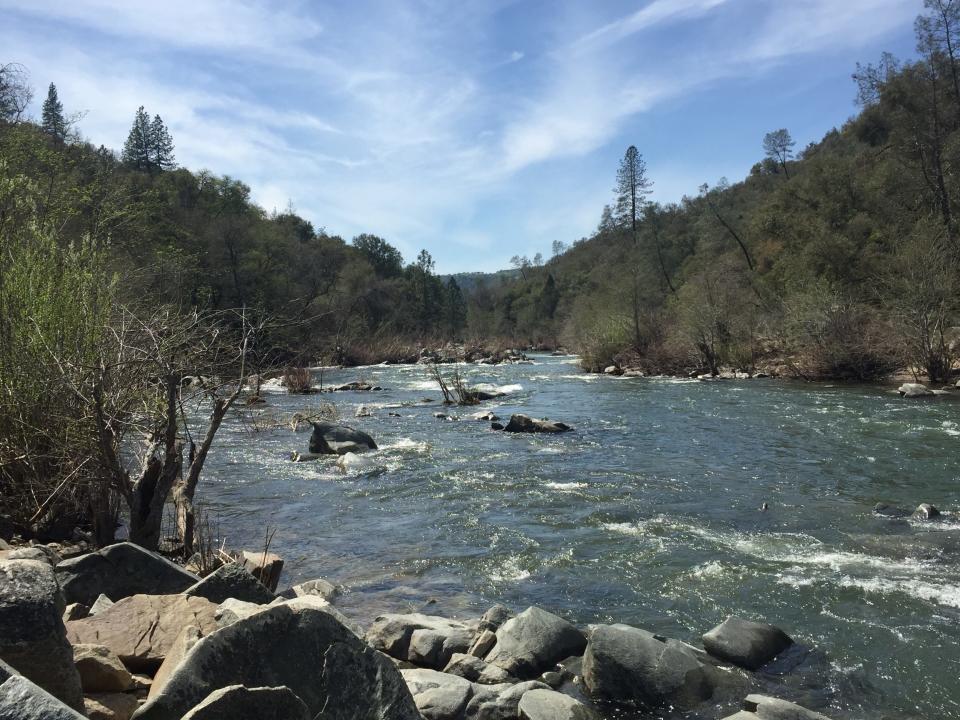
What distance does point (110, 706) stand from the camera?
3.27 metres

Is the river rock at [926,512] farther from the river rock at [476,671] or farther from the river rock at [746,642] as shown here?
the river rock at [476,671]

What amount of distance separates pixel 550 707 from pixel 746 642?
192cm

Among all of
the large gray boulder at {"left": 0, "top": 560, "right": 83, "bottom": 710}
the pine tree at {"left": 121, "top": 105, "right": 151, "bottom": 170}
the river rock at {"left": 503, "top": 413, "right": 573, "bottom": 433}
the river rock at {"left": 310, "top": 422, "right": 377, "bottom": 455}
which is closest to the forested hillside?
the river rock at {"left": 503, "top": 413, "right": 573, "bottom": 433}

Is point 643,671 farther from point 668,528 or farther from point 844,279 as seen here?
point 844,279

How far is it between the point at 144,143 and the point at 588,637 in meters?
89.0

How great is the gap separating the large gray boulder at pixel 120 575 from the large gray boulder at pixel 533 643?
2.56 meters

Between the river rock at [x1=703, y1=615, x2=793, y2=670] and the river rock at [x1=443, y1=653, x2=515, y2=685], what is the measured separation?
5.66ft

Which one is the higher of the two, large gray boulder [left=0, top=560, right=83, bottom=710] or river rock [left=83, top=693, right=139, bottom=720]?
large gray boulder [left=0, top=560, right=83, bottom=710]

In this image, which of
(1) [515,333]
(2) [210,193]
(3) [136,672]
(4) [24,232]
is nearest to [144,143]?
(2) [210,193]

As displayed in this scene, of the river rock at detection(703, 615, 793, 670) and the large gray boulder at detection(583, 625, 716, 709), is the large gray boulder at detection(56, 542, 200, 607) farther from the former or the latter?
the river rock at detection(703, 615, 793, 670)

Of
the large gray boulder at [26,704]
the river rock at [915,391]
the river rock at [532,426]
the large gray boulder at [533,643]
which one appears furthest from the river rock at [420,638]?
the river rock at [915,391]

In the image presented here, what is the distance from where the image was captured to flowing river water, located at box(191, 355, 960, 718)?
18.7 ft

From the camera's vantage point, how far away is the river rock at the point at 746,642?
16.8 feet

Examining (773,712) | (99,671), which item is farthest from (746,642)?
(99,671)
